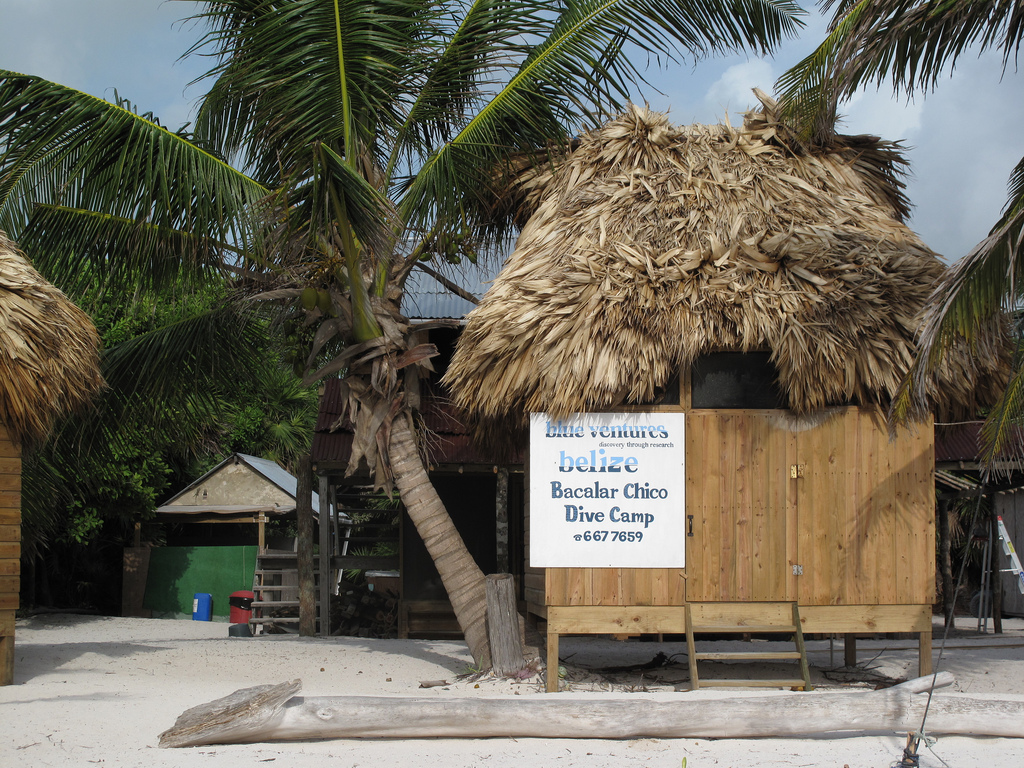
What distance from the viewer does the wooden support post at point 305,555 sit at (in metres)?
11.7

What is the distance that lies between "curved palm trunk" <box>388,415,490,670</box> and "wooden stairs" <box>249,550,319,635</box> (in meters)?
6.43

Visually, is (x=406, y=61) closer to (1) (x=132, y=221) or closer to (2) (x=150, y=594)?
(1) (x=132, y=221)

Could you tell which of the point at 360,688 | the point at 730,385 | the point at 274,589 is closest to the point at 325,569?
the point at 274,589

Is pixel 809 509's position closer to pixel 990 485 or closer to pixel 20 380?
pixel 20 380

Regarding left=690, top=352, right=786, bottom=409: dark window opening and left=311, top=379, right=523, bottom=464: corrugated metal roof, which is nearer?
left=690, top=352, right=786, bottom=409: dark window opening

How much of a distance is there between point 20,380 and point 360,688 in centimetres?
355

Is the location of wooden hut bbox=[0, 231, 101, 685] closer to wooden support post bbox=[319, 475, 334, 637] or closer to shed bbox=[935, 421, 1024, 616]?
wooden support post bbox=[319, 475, 334, 637]

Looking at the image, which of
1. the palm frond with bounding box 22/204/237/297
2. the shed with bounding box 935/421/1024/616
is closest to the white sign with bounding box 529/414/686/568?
the shed with bounding box 935/421/1024/616

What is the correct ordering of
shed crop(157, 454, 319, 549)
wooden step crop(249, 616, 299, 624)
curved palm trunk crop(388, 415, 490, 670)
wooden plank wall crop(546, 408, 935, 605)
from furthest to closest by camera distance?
shed crop(157, 454, 319, 549) → wooden step crop(249, 616, 299, 624) → curved palm trunk crop(388, 415, 490, 670) → wooden plank wall crop(546, 408, 935, 605)

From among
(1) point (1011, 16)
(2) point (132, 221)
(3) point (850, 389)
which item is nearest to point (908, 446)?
(3) point (850, 389)

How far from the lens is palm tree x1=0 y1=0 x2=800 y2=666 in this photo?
735 centimetres

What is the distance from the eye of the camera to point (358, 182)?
6645mm

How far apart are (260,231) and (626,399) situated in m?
3.32

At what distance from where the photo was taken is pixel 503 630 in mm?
7391
